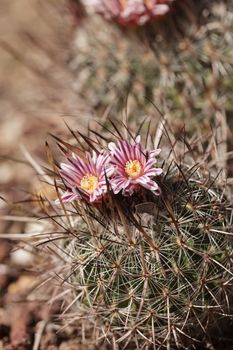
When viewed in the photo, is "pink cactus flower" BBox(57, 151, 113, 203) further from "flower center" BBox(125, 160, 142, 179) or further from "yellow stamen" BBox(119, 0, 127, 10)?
"yellow stamen" BBox(119, 0, 127, 10)

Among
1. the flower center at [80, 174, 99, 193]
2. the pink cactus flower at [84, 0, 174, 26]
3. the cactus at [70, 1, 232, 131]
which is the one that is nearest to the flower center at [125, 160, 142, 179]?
the flower center at [80, 174, 99, 193]

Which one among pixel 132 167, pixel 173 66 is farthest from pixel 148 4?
pixel 132 167

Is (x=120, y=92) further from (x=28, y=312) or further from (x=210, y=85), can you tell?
(x=28, y=312)

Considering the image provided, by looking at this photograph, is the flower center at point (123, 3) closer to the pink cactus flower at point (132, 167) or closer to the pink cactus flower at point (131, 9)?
the pink cactus flower at point (131, 9)

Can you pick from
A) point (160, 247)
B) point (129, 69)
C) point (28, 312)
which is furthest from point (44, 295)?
point (129, 69)

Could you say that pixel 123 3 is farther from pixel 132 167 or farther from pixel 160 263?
pixel 160 263

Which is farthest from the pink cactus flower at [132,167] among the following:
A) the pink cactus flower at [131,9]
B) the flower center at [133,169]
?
the pink cactus flower at [131,9]
